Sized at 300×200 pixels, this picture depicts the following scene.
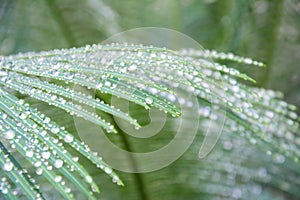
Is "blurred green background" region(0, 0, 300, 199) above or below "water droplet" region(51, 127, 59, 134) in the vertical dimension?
above

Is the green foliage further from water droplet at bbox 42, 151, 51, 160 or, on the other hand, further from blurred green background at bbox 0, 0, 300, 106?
blurred green background at bbox 0, 0, 300, 106

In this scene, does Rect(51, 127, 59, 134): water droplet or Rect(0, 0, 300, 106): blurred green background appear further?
Rect(0, 0, 300, 106): blurred green background

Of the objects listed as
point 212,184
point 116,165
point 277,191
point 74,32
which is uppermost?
point 74,32

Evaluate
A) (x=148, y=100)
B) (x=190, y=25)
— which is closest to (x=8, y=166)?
(x=148, y=100)

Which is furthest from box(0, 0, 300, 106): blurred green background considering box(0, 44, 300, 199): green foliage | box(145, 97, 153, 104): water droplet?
box(145, 97, 153, 104): water droplet

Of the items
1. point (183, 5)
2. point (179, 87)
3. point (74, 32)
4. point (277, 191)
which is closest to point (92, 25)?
point (74, 32)

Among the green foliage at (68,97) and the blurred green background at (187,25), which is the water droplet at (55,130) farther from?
the blurred green background at (187,25)

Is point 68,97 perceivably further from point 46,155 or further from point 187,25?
point 187,25

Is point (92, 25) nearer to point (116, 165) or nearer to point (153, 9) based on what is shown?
point (153, 9)
